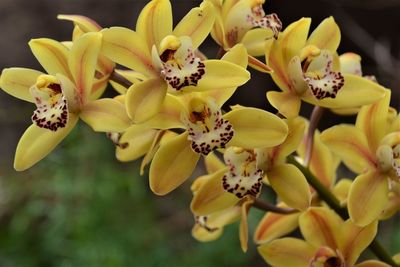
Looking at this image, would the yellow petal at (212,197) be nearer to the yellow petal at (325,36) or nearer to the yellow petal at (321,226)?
the yellow petal at (321,226)

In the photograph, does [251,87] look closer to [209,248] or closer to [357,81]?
[209,248]

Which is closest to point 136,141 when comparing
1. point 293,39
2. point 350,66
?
point 293,39

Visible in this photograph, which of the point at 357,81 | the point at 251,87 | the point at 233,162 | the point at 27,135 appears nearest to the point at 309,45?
the point at 357,81

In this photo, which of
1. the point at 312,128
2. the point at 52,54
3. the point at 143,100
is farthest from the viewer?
the point at 312,128

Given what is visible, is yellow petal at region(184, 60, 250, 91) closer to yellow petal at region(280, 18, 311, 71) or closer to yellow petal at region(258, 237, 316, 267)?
yellow petal at region(280, 18, 311, 71)

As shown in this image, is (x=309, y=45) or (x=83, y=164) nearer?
(x=309, y=45)

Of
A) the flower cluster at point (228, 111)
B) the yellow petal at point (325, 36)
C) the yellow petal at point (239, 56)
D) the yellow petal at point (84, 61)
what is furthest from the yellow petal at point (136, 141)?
the yellow petal at point (325, 36)

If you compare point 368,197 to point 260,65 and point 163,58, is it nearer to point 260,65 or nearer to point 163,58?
point 260,65
